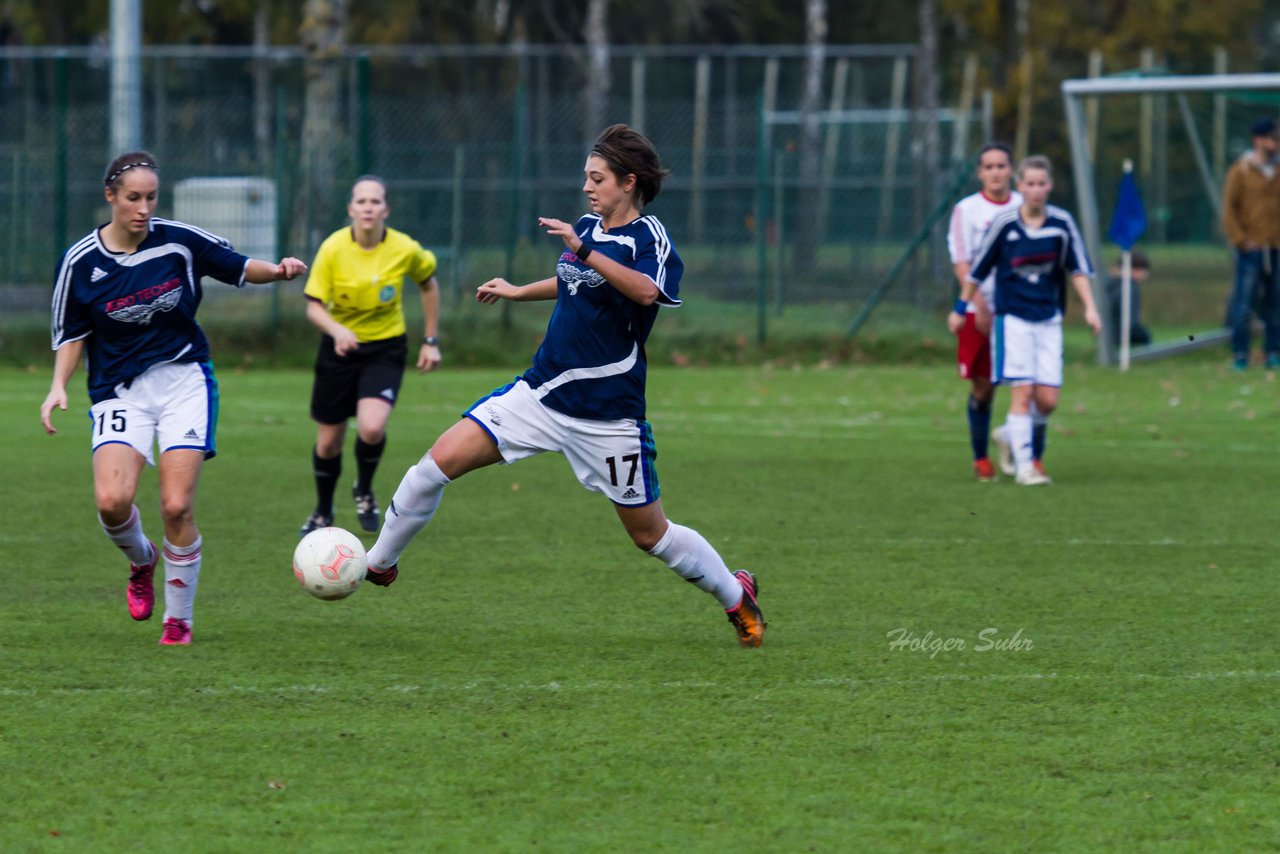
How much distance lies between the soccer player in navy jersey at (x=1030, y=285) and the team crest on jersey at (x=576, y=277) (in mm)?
4995

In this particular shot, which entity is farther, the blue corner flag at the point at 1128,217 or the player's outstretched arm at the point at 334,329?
the blue corner flag at the point at 1128,217

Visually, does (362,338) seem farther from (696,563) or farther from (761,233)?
(761,233)

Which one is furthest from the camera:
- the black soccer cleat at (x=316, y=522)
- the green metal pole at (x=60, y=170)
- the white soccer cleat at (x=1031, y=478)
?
the green metal pole at (x=60, y=170)

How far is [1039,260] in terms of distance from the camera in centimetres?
1066

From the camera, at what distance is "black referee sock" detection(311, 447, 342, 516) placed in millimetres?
9234

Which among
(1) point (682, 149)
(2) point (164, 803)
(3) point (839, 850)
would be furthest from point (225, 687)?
(1) point (682, 149)

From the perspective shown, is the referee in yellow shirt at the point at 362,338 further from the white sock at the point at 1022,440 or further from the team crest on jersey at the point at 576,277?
the white sock at the point at 1022,440

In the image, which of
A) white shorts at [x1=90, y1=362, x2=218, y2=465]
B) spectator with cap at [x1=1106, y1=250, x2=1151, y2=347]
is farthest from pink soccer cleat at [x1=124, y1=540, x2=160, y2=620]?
spectator with cap at [x1=1106, y1=250, x2=1151, y2=347]

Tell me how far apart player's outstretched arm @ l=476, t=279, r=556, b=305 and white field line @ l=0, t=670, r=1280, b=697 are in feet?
4.16

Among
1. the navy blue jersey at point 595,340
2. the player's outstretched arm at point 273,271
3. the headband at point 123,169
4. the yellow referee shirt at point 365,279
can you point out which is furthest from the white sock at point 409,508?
the yellow referee shirt at point 365,279

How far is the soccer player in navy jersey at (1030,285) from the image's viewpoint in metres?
10.6

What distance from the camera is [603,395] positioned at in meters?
6.24

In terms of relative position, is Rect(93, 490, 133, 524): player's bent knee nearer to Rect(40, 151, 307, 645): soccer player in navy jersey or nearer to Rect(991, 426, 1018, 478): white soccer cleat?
Rect(40, 151, 307, 645): soccer player in navy jersey

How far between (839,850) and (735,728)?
1.07 metres
